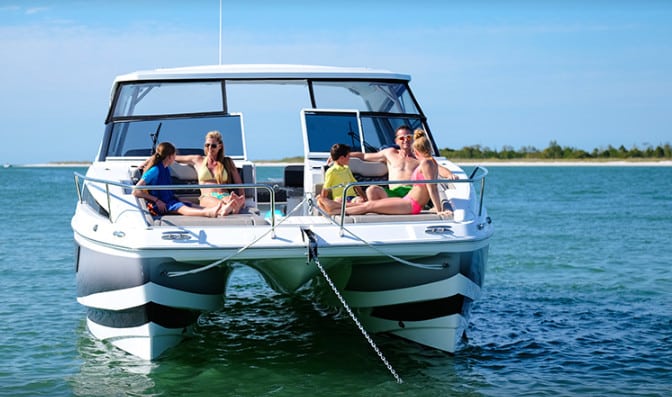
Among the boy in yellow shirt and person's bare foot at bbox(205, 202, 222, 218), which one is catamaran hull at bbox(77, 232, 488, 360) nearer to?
person's bare foot at bbox(205, 202, 222, 218)

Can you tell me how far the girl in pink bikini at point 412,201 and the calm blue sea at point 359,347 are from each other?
1.59m

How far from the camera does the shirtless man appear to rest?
864cm

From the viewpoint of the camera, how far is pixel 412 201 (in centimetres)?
813

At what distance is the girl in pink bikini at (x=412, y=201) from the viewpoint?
803cm

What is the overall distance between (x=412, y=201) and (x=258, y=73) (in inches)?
110

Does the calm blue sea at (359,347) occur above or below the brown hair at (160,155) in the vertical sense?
below

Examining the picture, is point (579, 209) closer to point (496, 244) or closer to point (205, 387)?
point (496, 244)

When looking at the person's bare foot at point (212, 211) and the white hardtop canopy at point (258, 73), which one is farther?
the white hardtop canopy at point (258, 73)

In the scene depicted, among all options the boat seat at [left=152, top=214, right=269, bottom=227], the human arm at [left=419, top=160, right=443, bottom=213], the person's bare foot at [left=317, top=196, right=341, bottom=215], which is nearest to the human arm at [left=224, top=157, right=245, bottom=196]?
the boat seat at [left=152, top=214, right=269, bottom=227]

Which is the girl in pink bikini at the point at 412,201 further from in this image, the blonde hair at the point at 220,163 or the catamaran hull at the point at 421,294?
the blonde hair at the point at 220,163

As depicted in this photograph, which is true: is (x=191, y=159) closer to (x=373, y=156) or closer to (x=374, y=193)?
(x=373, y=156)

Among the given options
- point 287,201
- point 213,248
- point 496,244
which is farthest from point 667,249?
point 213,248

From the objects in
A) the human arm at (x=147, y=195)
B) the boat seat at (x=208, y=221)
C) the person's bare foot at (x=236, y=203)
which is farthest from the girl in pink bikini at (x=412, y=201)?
the human arm at (x=147, y=195)

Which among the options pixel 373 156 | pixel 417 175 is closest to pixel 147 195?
pixel 373 156
